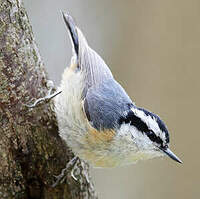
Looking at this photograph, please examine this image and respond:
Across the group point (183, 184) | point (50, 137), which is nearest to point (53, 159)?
point (50, 137)

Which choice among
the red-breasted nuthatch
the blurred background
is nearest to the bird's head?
the red-breasted nuthatch

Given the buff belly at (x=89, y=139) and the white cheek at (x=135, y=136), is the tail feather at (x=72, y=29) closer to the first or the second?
the buff belly at (x=89, y=139)

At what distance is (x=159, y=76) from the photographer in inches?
169

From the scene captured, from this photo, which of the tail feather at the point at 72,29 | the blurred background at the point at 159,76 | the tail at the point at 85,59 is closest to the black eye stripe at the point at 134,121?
the tail at the point at 85,59

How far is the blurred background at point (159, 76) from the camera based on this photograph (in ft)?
13.6

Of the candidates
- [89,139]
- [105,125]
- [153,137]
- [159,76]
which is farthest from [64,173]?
[159,76]

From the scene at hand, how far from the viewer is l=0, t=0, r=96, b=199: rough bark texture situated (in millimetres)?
2297

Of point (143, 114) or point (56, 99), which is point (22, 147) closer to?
point (56, 99)

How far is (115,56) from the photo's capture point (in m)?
4.69

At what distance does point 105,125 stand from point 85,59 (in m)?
0.53

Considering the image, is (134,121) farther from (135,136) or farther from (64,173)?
(64,173)

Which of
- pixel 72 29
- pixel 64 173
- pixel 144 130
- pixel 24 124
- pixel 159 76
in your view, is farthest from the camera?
pixel 159 76

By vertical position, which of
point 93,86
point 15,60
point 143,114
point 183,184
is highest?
point 15,60

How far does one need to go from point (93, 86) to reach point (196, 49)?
5.48 ft
